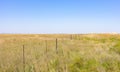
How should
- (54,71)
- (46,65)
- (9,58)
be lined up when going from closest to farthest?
(54,71), (46,65), (9,58)

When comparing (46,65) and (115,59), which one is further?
(115,59)

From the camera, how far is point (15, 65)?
927 centimetres

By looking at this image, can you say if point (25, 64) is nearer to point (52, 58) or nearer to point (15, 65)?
point (15, 65)

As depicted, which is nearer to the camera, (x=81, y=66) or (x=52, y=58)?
(x=81, y=66)

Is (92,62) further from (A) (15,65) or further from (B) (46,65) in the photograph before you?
(A) (15,65)

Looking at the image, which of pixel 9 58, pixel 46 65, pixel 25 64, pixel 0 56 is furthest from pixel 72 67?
pixel 0 56

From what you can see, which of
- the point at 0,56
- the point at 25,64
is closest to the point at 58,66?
the point at 25,64

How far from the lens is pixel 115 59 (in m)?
10.5

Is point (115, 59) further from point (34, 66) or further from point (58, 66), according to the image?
point (34, 66)

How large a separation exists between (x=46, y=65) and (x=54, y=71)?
28.1 inches

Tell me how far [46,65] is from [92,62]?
7.09 feet

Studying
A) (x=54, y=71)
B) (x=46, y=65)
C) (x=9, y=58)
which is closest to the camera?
(x=54, y=71)

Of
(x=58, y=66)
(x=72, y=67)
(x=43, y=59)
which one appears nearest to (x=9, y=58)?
(x=43, y=59)

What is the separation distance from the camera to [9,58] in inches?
396
